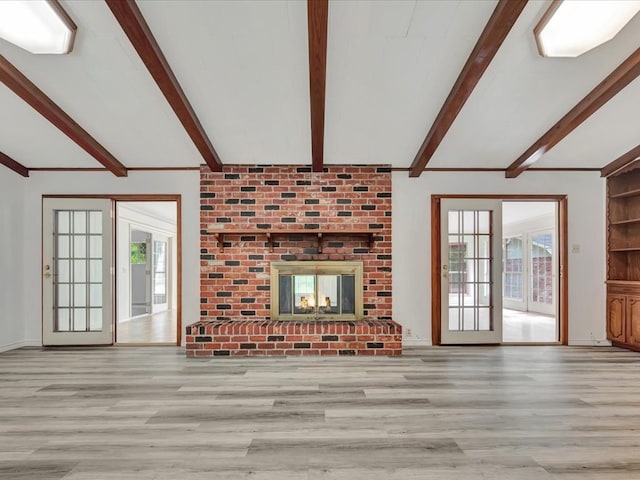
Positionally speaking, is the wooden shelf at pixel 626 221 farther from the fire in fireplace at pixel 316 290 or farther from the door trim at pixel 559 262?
the fire in fireplace at pixel 316 290

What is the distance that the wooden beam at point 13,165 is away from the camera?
4387 millimetres

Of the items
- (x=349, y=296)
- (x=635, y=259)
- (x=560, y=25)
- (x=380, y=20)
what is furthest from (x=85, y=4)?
(x=635, y=259)

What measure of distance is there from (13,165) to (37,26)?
2699mm

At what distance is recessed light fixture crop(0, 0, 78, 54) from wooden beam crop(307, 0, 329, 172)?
5.34ft

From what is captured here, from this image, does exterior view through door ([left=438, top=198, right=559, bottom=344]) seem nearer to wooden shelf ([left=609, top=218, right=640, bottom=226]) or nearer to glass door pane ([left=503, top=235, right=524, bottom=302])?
wooden shelf ([left=609, top=218, right=640, bottom=226])

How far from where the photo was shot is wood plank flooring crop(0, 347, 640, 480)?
1.98 metres

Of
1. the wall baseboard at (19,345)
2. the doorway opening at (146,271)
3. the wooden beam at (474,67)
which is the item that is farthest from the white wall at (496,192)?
the wall baseboard at (19,345)

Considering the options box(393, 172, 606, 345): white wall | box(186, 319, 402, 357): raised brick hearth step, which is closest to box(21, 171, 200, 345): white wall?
box(186, 319, 402, 357): raised brick hearth step

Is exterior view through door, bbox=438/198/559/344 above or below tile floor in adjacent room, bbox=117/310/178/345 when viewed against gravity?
above

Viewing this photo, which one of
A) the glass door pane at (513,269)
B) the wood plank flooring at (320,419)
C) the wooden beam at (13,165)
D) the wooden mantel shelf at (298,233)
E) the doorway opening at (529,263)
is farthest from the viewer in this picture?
the glass door pane at (513,269)

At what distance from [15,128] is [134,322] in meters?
3.96

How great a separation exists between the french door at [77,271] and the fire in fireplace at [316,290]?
2151mm

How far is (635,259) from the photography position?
4742 mm

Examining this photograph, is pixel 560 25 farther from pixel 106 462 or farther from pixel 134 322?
pixel 134 322
